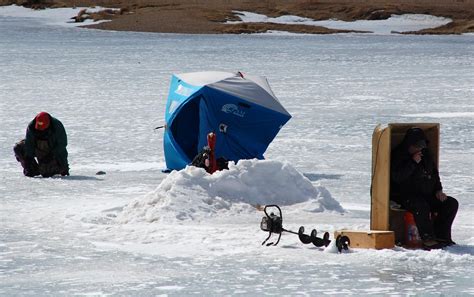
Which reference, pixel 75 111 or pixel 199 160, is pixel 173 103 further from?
pixel 75 111

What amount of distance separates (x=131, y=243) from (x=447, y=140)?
9254 millimetres

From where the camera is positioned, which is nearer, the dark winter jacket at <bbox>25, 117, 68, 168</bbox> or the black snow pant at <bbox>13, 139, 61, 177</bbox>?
the black snow pant at <bbox>13, 139, 61, 177</bbox>

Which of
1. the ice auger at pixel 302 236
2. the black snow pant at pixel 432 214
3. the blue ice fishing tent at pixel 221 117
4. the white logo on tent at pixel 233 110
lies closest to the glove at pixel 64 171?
the blue ice fishing tent at pixel 221 117

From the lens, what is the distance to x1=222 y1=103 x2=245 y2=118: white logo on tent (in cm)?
1505

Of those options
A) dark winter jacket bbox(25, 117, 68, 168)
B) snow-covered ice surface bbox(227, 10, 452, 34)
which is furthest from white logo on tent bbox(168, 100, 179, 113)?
snow-covered ice surface bbox(227, 10, 452, 34)

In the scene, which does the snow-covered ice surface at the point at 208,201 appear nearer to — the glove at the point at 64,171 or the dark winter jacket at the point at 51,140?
the glove at the point at 64,171

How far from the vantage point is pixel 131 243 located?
376 inches

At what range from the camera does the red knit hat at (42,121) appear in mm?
14164

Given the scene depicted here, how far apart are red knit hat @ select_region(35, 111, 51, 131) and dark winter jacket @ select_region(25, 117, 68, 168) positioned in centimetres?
6

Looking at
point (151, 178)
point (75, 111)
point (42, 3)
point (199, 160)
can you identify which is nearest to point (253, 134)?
point (151, 178)

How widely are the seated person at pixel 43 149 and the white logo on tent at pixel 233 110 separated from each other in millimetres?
2205

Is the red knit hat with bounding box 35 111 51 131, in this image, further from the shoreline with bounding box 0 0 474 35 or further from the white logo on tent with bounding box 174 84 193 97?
the shoreline with bounding box 0 0 474 35

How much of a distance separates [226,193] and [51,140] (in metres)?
4.20

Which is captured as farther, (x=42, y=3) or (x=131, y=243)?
(x=42, y=3)
